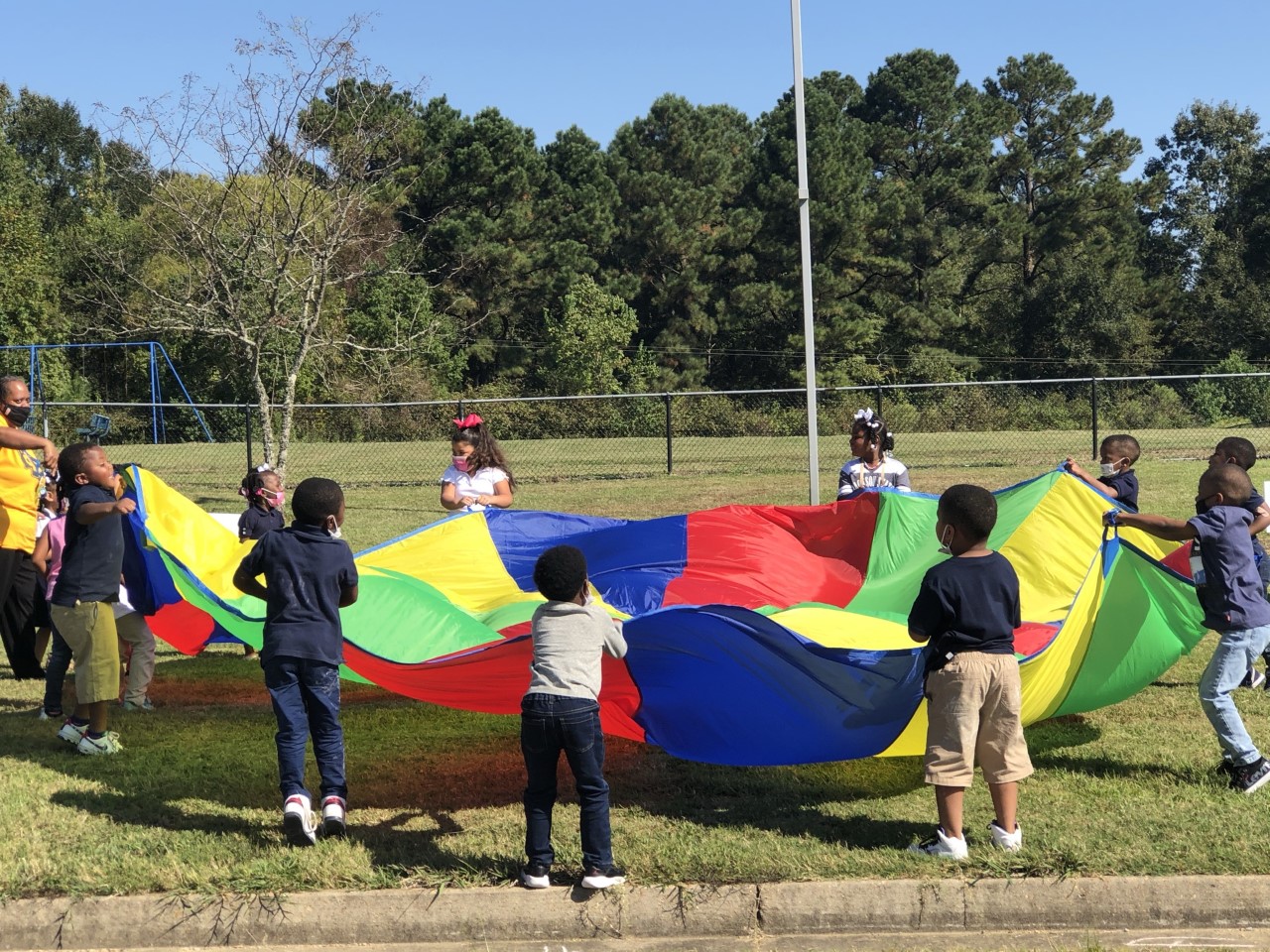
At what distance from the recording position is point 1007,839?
4281mm

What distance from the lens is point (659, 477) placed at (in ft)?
61.9

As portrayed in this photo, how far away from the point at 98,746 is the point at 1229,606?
188 inches

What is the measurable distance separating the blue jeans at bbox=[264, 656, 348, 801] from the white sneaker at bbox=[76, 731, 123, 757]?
154 centimetres

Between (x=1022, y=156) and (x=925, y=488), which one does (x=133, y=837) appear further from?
(x=1022, y=156)

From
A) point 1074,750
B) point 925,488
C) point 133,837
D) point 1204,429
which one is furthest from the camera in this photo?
point 1204,429

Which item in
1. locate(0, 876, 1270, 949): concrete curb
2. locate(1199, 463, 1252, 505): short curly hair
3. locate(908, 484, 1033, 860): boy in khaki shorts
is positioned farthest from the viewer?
locate(1199, 463, 1252, 505): short curly hair

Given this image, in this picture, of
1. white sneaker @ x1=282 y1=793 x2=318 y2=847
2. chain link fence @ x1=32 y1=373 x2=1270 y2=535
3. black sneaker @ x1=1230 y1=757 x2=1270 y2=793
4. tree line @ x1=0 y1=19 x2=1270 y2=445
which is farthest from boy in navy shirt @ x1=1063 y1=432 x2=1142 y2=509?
tree line @ x1=0 y1=19 x2=1270 y2=445

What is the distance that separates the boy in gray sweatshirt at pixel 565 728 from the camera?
4.09 m

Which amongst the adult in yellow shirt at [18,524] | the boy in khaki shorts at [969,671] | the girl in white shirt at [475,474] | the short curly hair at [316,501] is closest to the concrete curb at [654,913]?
the boy in khaki shorts at [969,671]

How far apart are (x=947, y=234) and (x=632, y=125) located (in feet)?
41.1

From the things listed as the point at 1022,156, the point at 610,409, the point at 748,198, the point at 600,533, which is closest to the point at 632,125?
the point at 748,198

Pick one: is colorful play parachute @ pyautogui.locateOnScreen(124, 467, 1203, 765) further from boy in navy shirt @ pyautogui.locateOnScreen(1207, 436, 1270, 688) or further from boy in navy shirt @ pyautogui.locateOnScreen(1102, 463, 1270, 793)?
boy in navy shirt @ pyautogui.locateOnScreen(1207, 436, 1270, 688)

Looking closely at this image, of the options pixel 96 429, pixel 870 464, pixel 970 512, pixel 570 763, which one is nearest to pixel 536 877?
pixel 570 763

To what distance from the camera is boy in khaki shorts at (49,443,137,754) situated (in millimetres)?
5605
